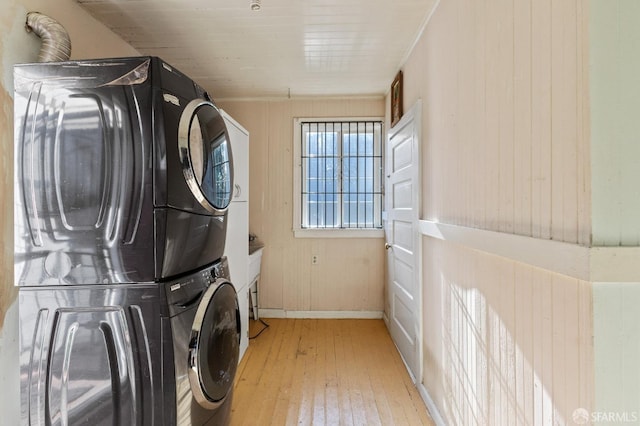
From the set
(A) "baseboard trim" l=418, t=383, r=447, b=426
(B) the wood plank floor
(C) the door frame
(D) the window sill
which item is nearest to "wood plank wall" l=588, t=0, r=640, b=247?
(C) the door frame

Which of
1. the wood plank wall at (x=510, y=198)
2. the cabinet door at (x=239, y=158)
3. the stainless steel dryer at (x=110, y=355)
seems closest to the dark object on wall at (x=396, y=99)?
the wood plank wall at (x=510, y=198)

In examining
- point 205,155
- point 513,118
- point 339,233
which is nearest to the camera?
point 513,118

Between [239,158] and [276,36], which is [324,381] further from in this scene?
[276,36]

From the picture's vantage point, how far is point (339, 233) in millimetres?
3307

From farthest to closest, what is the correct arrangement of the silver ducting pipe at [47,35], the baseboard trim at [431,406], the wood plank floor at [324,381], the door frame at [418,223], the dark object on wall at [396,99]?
the dark object on wall at [396,99] < the door frame at [418,223] < the wood plank floor at [324,381] < the baseboard trim at [431,406] < the silver ducting pipe at [47,35]

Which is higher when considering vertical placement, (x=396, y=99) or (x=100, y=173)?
(x=396, y=99)

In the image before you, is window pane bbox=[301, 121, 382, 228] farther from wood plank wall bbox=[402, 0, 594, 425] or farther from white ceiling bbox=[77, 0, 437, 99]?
wood plank wall bbox=[402, 0, 594, 425]

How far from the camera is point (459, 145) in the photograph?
1.43 meters

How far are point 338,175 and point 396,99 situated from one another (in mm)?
1053

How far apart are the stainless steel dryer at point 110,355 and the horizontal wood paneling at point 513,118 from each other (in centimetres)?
127

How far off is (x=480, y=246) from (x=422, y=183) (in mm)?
841

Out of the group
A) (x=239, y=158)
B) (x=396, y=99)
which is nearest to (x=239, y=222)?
(x=239, y=158)

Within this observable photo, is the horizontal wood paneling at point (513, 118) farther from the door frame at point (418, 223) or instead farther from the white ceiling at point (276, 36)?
the white ceiling at point (276, 36)

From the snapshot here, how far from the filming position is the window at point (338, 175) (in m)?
3.35
